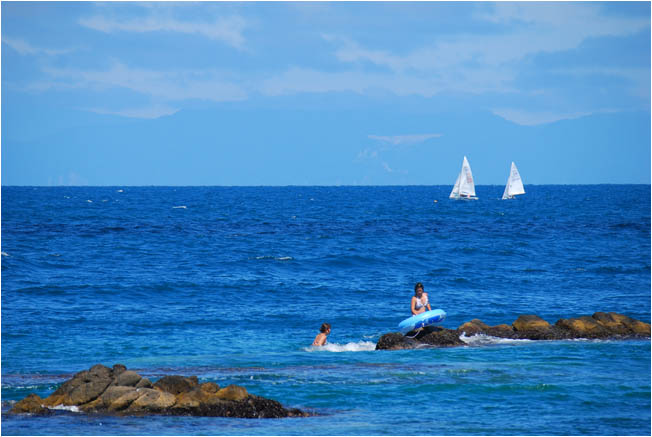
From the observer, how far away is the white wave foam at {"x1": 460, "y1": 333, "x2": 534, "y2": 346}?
26234mm

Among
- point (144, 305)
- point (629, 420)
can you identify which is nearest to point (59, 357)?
point (144, 305)

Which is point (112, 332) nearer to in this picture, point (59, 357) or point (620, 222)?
point (59, 357)

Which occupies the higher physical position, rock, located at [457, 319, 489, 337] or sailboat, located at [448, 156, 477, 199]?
sailboat, located at [448, 156, 477, 199]

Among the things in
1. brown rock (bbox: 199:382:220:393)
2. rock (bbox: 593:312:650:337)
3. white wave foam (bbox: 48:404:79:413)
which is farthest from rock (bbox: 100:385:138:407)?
rock (bbox: 593:312:650:337)

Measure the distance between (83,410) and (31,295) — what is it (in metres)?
20.9

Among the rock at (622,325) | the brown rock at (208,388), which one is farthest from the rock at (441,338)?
the brown rock at (208,388)

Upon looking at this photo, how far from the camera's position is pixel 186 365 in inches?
907

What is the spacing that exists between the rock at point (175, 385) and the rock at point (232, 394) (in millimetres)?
768

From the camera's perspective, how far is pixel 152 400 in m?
17.3

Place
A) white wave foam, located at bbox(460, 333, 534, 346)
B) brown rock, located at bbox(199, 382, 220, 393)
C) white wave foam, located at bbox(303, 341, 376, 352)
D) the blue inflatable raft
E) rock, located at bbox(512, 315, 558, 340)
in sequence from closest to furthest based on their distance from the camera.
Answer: brown rock, located at bbox(199, 382, 220, 393) < white wave foam, located at bbox(303, 341, 376, 352) < white wave foam, located at bbox(460, 333, 534, 346) < the blue inflatable raft < rock, located at bbox(512, 315, 558, 340)

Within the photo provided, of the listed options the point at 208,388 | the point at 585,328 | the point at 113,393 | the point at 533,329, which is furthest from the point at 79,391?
the point at 585,328

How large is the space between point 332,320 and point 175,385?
14299 mm

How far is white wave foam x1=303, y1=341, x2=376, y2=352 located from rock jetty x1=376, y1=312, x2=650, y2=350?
22.6 inches

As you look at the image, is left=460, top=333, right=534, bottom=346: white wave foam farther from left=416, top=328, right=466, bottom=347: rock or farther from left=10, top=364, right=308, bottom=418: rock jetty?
left=10, top=364, right=308, bottom=418: rock jetty
